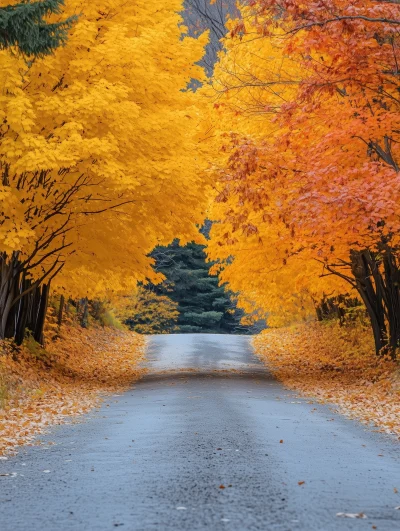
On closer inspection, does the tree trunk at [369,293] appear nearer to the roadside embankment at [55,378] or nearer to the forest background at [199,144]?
the forest background at [199,144]

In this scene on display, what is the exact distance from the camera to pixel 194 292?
64562 mm

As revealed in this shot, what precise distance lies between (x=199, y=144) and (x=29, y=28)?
719cm

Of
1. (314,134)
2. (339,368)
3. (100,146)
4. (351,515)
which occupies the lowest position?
(351,515)

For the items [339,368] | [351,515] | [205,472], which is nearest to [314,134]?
[339,368]

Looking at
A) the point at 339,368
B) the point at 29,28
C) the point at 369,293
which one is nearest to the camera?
the point at 29,28

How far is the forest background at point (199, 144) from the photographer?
595 inches

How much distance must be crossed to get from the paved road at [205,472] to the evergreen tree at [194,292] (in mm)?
47150

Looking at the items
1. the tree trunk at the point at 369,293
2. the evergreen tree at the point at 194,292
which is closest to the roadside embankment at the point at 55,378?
the tree trunk at the point at 369,293

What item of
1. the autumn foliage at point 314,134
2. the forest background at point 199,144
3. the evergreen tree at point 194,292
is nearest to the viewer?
the autumn foliage at point 314,134

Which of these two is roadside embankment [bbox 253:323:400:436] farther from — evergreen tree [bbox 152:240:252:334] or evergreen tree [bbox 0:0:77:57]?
evergreen tree [bbox 152:240:252:334]

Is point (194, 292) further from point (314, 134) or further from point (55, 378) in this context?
point (314, 134)

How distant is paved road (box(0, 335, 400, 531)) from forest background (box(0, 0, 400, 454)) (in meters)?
2.78

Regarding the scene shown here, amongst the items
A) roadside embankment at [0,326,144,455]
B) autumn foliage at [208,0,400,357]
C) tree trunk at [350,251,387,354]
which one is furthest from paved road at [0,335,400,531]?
tree trunk at [350,251,387,354]

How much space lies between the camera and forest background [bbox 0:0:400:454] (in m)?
15.1
